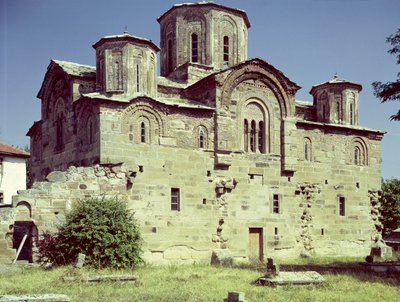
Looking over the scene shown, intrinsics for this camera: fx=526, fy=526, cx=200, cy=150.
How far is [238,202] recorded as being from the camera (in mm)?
24297

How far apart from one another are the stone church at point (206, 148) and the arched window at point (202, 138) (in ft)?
0.15

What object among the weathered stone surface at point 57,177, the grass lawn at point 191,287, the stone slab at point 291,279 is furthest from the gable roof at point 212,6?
the stone slab at point 291,279

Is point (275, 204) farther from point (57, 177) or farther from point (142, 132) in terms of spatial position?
point (57, 177)

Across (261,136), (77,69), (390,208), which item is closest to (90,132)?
(77,69)

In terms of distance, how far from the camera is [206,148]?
23.8 meters

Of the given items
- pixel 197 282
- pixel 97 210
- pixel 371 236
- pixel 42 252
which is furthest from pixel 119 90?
pixel 371 236

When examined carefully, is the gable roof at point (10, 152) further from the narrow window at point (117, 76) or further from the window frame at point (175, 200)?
the window frame at point (175, 200)

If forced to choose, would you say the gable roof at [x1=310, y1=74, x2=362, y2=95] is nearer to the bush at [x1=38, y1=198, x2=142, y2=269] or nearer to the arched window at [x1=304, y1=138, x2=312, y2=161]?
the arched window at [x1=304, y1=138, x2=312, y2=161]

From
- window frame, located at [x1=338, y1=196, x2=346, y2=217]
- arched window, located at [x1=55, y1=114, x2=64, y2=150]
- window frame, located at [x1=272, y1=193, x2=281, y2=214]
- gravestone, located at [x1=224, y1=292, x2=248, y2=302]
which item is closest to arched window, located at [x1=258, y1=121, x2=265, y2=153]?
window frame, located at [x1=272, y1=193, x2=281, y2=214]

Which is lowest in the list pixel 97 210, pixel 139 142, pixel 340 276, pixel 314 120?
pixel 340 276

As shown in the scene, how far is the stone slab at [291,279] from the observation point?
14.5 metres

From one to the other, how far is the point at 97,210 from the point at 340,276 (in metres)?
8.40

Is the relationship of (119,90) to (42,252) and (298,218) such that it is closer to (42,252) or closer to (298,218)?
(42,252)

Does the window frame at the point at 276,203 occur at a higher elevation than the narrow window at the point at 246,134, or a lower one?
lower
